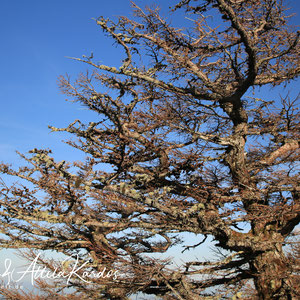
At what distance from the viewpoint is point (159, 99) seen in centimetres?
963

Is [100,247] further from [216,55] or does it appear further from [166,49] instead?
[216,55]

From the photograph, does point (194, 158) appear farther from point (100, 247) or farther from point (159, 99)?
point (100, 247)

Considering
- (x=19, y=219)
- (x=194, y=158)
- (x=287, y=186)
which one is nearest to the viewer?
(x=19, y=219)

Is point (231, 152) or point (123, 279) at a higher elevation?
point (231, 152)

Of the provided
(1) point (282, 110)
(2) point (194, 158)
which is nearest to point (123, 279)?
(2) point (194, 158)

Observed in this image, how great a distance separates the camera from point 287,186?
25.6 ft

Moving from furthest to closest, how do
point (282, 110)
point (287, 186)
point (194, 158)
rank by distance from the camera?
point (282, 110) < point (194, 158) < point (287, 186)

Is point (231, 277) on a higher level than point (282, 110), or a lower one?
lower

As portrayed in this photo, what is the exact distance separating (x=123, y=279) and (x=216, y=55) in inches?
304

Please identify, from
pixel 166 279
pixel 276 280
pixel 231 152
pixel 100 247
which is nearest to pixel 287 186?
pixel 231 152

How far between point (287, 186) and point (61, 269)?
6685 millimetres

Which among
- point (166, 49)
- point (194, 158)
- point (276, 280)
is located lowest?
point (276, 280)

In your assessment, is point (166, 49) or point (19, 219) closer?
point (19, 219)

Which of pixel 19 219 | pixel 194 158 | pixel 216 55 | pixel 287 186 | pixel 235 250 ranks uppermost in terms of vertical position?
pixel 216 55
